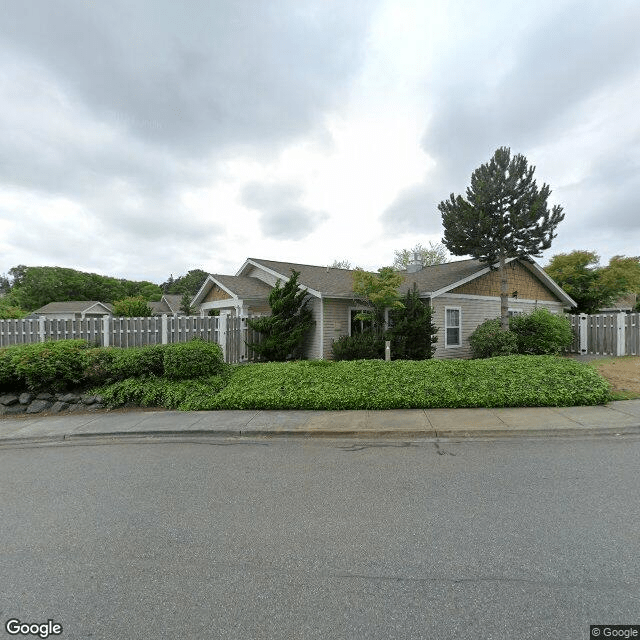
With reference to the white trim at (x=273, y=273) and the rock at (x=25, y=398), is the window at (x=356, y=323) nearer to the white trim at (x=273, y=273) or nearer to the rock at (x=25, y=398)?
the white trim at (x=273, y=273)

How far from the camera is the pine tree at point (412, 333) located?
41.5 ft

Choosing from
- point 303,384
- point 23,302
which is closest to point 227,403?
point 303,384

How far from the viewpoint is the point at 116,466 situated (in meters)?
4.87

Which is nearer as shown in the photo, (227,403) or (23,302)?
(227,403)

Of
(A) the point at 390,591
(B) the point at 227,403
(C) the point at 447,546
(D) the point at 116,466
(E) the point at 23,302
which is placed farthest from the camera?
(E) the point at 23,302

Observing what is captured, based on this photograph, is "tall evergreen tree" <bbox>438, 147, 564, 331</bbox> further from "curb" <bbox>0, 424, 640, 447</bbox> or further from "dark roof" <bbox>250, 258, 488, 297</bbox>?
"curb" <bbox>0, 424, 640, 447</bbox>

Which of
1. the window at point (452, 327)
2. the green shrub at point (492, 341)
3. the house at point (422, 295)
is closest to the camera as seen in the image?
the green shrub at point (492, 341)

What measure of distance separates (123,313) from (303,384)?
1119 inches

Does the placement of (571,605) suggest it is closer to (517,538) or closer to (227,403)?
(517,538)

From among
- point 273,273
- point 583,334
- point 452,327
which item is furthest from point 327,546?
point 583,334

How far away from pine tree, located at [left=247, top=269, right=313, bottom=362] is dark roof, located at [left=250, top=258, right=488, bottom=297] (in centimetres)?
109

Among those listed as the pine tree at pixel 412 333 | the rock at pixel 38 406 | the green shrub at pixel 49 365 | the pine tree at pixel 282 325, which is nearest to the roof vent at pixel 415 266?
the pine tree at pixel 412 333

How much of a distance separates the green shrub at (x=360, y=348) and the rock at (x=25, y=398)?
8419 millimetres

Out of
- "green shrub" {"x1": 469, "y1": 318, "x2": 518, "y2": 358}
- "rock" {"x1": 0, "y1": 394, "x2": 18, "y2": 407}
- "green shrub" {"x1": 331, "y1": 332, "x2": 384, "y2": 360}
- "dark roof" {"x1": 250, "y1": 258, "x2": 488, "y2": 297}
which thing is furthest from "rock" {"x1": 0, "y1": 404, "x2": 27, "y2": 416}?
"green shrub" {"x1": 469, "y1": 318, "x2": 518, "y2": 358}
